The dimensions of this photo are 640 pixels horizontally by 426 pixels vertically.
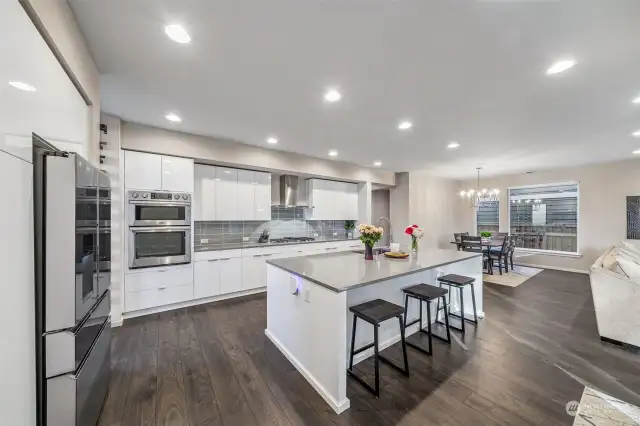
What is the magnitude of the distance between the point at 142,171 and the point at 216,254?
1.59 m

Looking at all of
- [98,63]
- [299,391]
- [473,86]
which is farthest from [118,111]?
[473,86]

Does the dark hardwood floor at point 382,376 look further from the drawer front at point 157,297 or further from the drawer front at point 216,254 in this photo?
the drawer front at point 216,254

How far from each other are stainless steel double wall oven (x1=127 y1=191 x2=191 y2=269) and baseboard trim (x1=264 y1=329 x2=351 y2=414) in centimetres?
204

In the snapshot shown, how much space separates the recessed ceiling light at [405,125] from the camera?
3280mm

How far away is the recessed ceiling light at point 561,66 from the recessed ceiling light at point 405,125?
141cm

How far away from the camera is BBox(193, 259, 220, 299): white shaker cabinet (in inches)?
152

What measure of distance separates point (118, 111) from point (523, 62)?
13.5 ft

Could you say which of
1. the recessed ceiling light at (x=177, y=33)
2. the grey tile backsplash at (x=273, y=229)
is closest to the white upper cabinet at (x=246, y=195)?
the grey tile backsplash at (x=273, y=229)

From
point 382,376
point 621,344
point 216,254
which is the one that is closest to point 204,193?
point 216,254

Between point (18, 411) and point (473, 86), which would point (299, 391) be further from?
point (473, 86)

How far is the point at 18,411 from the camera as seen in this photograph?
1.01m

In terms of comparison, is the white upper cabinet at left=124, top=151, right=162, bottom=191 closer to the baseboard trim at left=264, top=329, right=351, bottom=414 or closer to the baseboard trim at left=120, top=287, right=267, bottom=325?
the baseboard trim at left=120, top=287, right=267, bottom=325

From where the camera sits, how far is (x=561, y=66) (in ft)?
6.56

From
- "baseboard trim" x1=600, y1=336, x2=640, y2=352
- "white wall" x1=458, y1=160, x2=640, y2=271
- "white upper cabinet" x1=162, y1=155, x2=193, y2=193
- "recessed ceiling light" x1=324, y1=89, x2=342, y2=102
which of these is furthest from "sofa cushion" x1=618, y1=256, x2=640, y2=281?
"white upper cabinet" x1=162, y1=155, x2=193, y2=193
